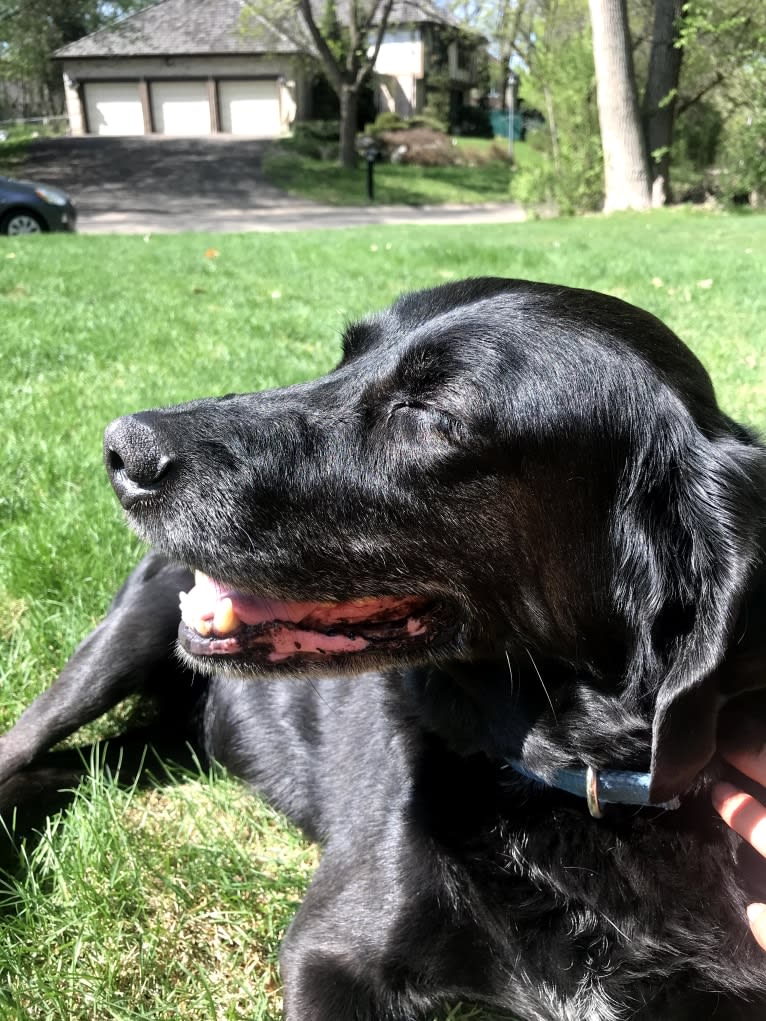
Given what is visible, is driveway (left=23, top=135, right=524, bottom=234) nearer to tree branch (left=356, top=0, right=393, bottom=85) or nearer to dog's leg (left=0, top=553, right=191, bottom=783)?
tree branch (left=356, top=0, right=393, bottom=85)

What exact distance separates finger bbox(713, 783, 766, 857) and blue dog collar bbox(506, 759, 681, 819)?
0.29ft

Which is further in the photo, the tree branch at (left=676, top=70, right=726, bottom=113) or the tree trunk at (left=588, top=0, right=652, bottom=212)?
the tree branch at (left=676, top=70, right=726, bottom=113)

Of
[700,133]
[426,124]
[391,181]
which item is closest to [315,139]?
[426,124]

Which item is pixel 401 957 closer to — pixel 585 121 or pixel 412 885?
pixel 412 885

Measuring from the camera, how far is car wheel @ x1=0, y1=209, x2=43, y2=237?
620 inches

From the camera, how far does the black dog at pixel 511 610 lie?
1.82 metres

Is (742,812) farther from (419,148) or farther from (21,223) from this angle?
(419,148)

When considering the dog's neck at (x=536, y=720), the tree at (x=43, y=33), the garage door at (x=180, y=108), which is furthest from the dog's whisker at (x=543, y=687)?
the garage door at (x=180, y=108)

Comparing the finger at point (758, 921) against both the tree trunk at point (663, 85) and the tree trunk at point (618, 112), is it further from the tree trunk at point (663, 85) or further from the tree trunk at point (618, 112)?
the tree trunk at point (663, 85)

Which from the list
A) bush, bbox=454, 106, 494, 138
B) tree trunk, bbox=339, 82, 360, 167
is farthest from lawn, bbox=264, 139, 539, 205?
bush, bbox=454, 106, 494, 138

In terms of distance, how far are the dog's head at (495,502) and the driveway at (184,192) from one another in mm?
19319

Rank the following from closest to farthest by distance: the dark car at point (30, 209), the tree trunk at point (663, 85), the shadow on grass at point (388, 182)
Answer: the dark car at point (30, 209), the tree trunk at point (663, 85), the shadow on grass at point (388, 182)

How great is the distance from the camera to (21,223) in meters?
15.9

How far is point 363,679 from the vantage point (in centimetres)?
248
